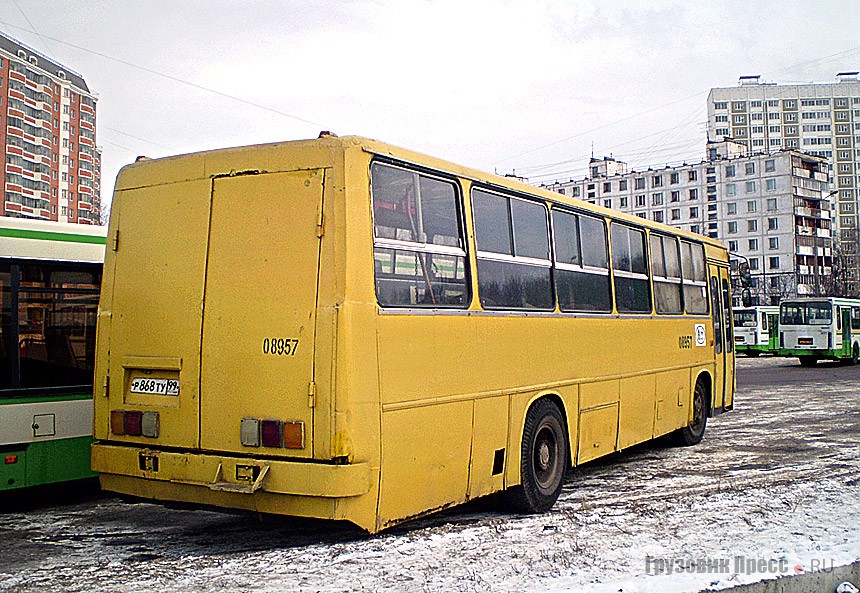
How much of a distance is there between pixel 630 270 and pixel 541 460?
329 centimetres

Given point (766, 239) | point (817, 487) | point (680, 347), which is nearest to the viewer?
point (817, 487)

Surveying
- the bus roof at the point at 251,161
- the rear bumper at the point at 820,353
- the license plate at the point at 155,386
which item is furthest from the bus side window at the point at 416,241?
the rear bumper at the point at 820,353

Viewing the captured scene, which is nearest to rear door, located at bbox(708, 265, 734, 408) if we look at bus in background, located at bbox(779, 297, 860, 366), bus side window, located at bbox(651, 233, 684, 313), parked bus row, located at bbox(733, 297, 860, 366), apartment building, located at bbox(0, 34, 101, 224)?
bus side window, located at bbox(651, 233, 684, 313)

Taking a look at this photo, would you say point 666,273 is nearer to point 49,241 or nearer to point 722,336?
point 722,336

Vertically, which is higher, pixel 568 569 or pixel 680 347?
pixel 680 347

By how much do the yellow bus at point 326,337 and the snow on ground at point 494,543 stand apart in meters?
0.40

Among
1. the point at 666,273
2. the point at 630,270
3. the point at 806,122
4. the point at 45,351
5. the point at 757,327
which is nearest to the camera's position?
the point at 45,351

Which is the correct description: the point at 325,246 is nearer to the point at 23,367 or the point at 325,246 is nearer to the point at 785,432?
the point at 23,367

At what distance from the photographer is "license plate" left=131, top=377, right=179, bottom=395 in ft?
21.0

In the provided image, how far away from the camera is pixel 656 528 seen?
7117 millimetres

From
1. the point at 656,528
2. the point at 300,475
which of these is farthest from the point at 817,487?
the point at 300,475

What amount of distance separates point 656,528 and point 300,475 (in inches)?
122

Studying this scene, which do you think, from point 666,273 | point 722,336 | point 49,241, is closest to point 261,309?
point 49,241

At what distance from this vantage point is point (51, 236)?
332 inches
